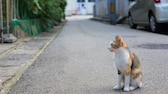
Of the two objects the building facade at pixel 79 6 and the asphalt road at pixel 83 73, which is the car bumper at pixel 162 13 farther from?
the building facade at pixel 79 6

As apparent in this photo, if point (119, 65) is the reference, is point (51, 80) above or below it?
below

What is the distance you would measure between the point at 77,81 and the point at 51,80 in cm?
43

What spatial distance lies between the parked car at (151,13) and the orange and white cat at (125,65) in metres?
9.96

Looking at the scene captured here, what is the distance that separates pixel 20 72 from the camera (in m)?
6.80

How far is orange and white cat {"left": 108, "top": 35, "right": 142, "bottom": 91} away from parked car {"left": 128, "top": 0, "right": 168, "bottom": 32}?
9958 millimetres

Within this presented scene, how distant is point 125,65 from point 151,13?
11.3 metres

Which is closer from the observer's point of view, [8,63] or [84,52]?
[8,63]

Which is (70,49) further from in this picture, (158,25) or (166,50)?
(158,25)

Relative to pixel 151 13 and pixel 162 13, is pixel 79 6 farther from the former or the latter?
pixel 162 13

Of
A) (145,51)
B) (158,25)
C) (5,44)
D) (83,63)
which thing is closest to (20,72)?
(83,63)

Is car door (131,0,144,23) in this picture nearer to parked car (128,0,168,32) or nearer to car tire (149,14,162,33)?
parked car (128,0,168,32)

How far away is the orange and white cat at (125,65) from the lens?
492 centimetres

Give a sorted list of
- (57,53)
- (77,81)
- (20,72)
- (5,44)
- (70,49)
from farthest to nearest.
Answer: (5,44), (70,49), (57,53), (20,72), (77,81)

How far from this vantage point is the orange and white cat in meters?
4.92
